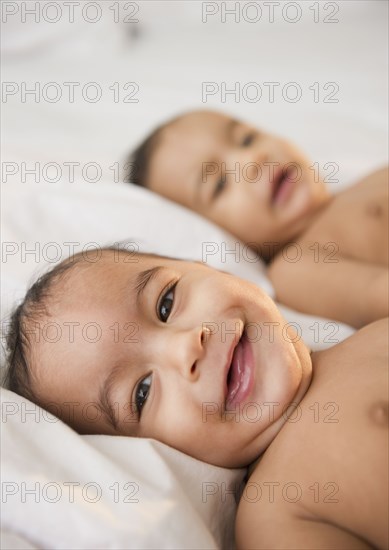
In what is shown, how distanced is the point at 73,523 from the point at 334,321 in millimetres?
813

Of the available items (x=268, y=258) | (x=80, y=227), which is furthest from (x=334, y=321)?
(x=80, y=227)

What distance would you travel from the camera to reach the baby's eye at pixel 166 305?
1.21 m

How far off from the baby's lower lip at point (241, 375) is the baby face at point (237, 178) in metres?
0.81

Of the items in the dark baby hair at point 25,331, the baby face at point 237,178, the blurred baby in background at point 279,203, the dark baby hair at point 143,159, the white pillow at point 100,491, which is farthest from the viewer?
the dark baby hair at point 143,159

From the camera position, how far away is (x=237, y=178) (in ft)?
6.46

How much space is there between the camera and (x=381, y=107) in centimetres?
221

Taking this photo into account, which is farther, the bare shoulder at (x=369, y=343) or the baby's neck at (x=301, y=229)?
the baby's neck at (x=301, y=229)

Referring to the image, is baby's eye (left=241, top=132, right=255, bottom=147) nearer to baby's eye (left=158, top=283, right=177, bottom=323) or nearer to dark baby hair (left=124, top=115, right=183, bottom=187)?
dark baby hair (left=124, top=115, right=183, bottom=187)

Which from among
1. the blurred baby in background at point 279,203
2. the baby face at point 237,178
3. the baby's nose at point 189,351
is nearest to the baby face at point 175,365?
the baby's nose at point 189,351

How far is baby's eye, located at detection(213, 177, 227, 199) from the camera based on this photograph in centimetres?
200

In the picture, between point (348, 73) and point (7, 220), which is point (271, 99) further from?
point (7, 220)

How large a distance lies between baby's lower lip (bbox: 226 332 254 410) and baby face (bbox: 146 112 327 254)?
0.81 metres
